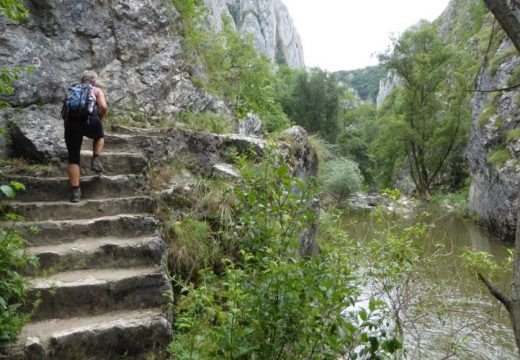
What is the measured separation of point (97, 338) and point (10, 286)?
78cm

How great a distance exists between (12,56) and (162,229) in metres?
3.72

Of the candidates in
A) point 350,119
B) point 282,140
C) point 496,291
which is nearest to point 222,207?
point 282,140

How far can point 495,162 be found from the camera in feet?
47.5

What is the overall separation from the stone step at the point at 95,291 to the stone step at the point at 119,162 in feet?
5.98

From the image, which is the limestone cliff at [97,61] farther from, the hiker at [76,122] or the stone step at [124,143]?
the hiker at [76,122]

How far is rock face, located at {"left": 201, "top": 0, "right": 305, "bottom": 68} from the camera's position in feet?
202

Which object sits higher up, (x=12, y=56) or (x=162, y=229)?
(x=12, y=56)

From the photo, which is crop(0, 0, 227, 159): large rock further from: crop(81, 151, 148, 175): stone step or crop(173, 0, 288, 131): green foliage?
crop(81, 151, 148, 175): stone step

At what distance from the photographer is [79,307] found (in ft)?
11.2

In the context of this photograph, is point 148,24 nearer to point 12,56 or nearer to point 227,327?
point 12,56

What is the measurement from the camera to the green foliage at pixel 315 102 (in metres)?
28.2

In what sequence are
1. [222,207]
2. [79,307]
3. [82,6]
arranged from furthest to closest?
[82,6], [222,207], [79,307]

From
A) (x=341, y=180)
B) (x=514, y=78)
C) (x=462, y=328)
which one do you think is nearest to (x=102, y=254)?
(x=462, y=328)

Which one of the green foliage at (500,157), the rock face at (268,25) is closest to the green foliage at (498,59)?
the green foliage at (500,157)
